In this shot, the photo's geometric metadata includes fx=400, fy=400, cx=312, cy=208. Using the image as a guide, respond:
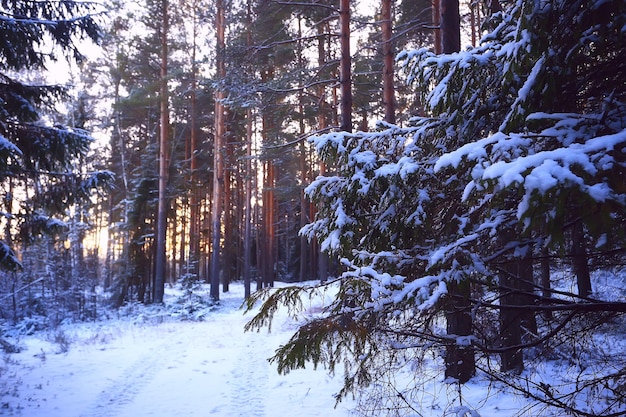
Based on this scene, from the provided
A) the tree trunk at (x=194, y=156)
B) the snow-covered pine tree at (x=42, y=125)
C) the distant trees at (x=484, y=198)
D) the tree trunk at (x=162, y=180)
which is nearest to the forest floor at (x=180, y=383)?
the distant trees at (x=484, y=198)

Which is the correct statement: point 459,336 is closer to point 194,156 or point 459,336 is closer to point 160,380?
point 160,380

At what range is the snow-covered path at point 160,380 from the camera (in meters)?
5.78

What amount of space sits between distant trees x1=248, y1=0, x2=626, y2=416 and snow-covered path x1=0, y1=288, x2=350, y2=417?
2.76 metres

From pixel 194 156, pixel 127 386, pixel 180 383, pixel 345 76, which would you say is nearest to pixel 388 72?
pixel 345 76

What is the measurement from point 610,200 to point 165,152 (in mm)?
17778

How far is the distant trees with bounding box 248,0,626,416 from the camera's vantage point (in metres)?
1.96

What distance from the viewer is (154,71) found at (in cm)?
1800

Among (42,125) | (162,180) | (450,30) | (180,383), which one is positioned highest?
(162,180)

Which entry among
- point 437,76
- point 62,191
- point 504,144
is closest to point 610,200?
point 504,144

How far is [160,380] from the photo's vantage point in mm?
7262

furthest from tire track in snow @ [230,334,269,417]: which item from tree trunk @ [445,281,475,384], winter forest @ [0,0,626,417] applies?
tree trunk @ [445,281,475,384]

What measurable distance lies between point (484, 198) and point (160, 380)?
6.58 metres

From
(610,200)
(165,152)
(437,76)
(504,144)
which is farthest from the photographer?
(165,152)

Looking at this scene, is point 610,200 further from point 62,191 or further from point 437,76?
point 62,191
